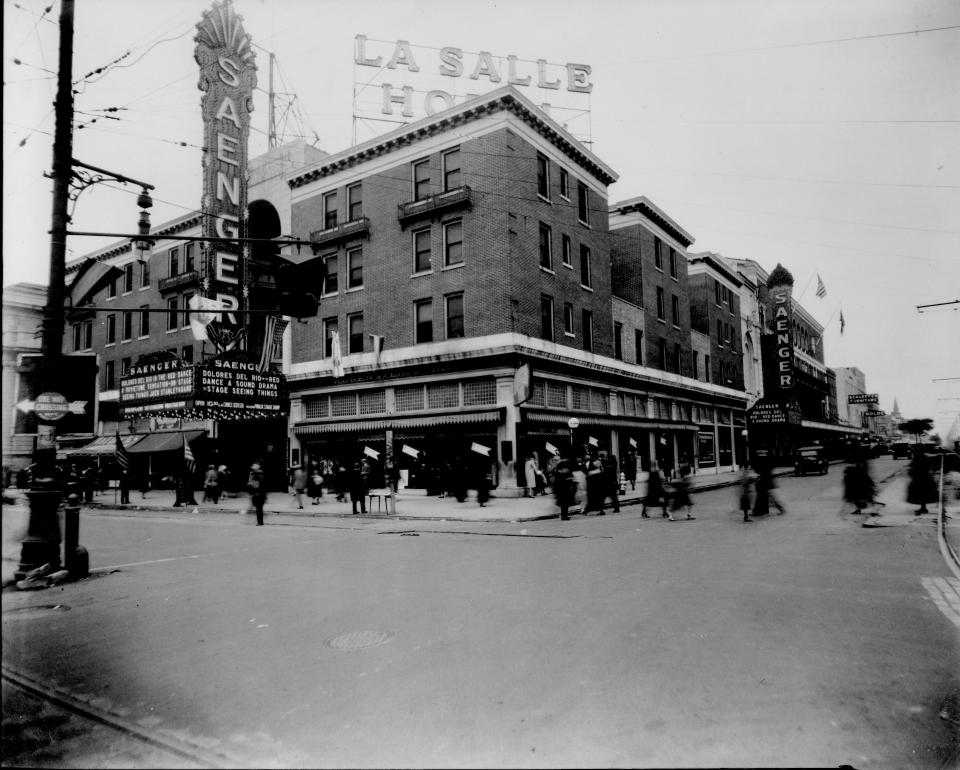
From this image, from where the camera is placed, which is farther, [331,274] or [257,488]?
[331,274]

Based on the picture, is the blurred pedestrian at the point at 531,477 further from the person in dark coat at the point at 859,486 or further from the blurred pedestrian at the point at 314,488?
the person in dark coat at the point at 859,486

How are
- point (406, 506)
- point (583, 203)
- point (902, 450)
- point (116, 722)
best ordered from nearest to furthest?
point (116, 722), point (406, 506), point (583, 203), point (902, 450)

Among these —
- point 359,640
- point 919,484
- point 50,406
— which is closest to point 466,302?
point 919,484

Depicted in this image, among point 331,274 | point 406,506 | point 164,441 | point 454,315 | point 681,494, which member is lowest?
point 406,506

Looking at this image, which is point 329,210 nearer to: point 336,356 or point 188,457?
point 336,356

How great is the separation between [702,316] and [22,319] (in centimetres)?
4567

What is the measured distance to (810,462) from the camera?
1454 inches

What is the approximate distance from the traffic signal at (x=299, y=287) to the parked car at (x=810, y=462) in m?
33.9

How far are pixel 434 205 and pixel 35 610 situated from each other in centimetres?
2272

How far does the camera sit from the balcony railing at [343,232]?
30.2m

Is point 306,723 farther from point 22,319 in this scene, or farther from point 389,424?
point 389,424

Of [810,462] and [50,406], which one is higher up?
[50,406]

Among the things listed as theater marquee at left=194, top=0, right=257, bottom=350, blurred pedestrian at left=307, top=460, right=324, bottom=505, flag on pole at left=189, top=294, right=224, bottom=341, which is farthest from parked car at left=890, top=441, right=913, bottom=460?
theater marquee at left=194, top=0, right=257, bottom=350

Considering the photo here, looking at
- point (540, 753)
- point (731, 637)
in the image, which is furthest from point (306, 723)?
point (731, 637)
